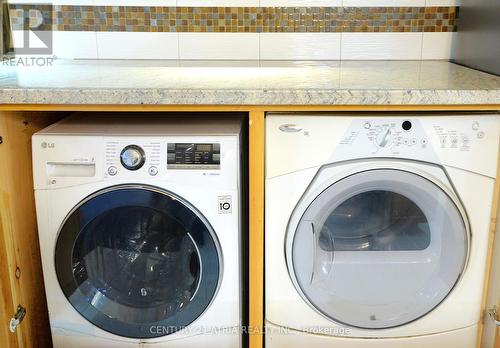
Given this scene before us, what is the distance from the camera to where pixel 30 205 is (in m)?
1.62

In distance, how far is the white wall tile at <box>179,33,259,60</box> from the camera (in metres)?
2.11

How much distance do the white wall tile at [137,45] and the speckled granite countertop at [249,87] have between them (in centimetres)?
36

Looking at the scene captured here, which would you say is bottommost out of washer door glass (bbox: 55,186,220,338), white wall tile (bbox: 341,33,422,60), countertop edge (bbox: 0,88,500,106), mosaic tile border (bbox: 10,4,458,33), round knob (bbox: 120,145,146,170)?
washer door glass (bbox: 55,186,220,338)

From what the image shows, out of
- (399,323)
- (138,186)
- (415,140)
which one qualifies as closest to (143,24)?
(138,186)

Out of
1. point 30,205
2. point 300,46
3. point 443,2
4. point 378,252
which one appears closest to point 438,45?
point 443,2

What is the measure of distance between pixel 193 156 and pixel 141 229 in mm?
285

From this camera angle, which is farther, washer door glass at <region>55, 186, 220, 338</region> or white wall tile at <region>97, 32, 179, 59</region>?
white wall tile at <region>97, 32, 179, 59</region>

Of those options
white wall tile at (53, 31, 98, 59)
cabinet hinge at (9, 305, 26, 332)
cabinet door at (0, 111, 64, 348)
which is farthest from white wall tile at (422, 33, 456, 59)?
cabinet hinge at (9, 305, 26, 332)

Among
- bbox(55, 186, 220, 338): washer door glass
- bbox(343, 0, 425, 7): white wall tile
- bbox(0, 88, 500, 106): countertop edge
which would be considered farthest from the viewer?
bbox(343, 0, 425, 7): white wall tile

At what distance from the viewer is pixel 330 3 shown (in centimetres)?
→ 207

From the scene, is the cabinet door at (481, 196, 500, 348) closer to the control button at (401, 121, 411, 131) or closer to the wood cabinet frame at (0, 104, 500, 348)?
the wood cabinet frame at (0, 104, 500, 348)

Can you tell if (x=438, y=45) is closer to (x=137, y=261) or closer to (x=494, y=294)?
(x=494, y=294)

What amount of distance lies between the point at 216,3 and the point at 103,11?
465 millimetres

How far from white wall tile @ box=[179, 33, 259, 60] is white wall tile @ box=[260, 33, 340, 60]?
0.15ft
